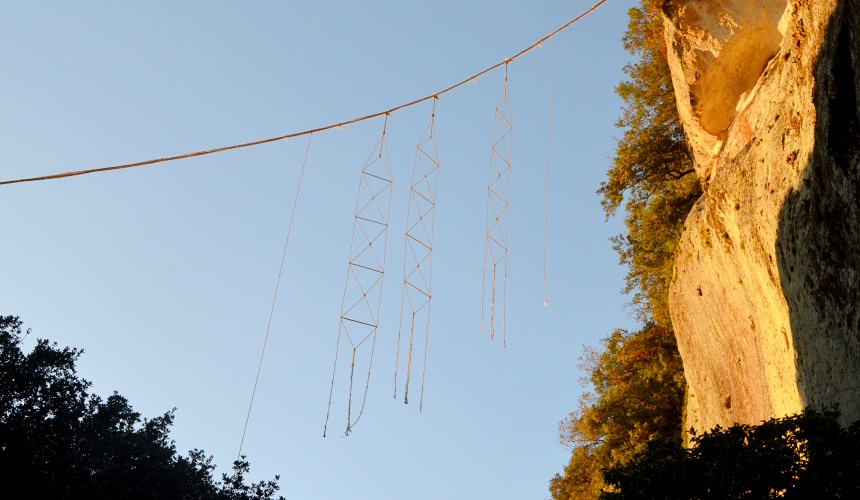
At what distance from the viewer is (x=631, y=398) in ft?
87.0

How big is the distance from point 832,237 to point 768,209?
2.58 m

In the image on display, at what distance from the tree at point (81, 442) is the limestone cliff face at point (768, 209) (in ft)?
46.5

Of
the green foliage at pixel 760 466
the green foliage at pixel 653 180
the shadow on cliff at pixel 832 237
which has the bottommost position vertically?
the green foliage at pixel 760 466

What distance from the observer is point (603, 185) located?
26859mm

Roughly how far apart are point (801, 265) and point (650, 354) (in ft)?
43.0

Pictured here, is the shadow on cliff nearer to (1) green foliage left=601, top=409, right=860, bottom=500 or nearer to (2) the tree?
(1) green foliage left=601, top=409, right=860, bottom=500

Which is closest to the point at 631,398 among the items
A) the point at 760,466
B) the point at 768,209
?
the point at 768,209

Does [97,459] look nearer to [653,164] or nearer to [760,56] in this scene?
[653,164]

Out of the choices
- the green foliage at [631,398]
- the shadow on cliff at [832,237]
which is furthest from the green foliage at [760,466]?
the green foliage at [631,398]

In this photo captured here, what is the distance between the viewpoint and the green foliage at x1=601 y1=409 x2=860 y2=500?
9.70 metres

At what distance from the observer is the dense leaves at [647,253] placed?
25.8 metres

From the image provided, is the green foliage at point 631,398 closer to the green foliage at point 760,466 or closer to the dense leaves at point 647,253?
the dense leaves at point 647,253

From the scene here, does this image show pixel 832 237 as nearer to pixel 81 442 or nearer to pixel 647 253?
pixel 647 253

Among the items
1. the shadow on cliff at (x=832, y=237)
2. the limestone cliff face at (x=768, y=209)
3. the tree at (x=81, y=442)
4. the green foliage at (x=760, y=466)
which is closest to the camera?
the green foliage at (x=760, y=466)
